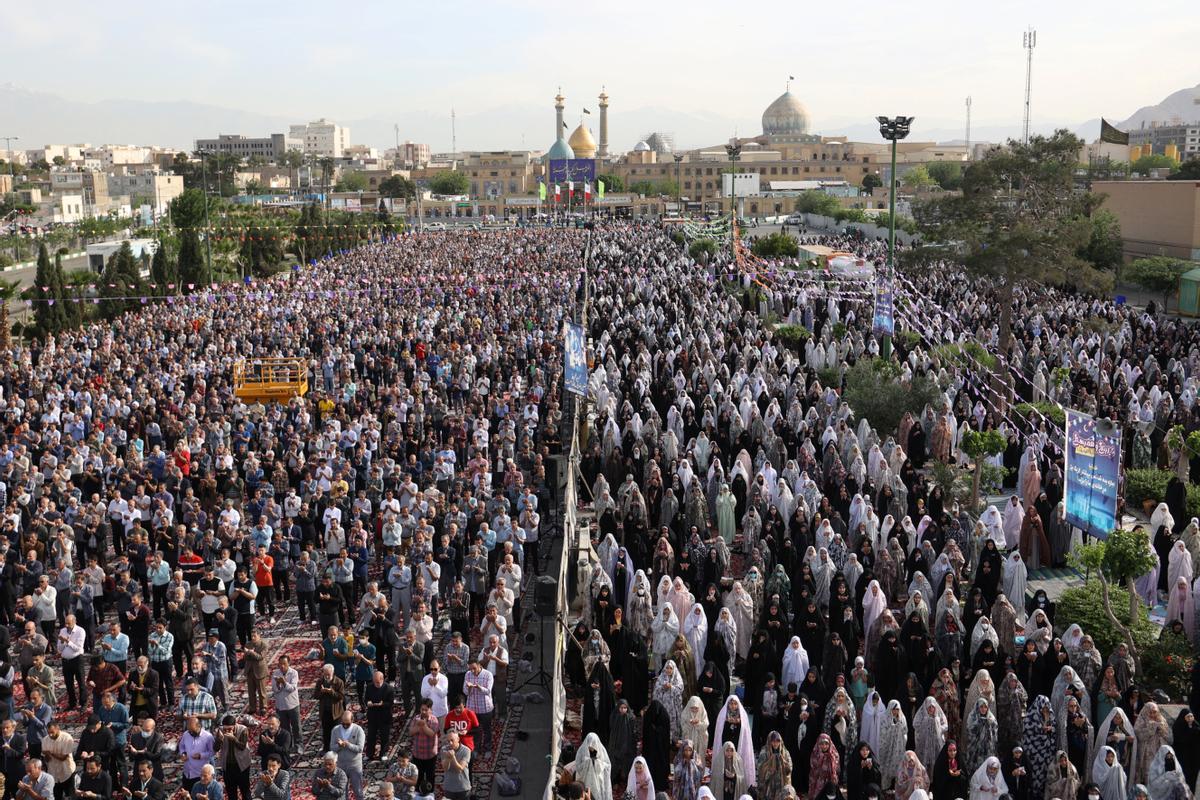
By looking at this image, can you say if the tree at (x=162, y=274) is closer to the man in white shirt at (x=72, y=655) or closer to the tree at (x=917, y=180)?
the man in white shirt at (x=72, y=655)

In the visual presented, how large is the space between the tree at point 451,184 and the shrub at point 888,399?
99449mm

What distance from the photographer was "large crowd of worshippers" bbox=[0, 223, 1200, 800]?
8.14m

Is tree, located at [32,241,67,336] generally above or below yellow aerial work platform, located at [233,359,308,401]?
above

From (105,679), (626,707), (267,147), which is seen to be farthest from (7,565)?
(267,147)

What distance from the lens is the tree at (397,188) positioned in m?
110

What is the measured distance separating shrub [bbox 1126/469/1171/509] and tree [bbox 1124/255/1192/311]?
1996 cm

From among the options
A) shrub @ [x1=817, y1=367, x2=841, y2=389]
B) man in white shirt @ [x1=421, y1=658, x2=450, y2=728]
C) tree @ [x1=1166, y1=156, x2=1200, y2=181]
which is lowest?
man in white shirt @ [x1=421, y1=658, x2=450, y2=728]

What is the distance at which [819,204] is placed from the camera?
81.1 m

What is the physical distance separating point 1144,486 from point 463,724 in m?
10.0

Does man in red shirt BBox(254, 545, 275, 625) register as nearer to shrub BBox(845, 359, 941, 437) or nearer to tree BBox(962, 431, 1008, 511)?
tree BBox(962, 431, 1008, 511)

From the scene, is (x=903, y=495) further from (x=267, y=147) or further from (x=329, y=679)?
(x=267, y=147)

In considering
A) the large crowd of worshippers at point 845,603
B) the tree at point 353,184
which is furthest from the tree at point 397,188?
the large crowd of worshippers at point 845,603

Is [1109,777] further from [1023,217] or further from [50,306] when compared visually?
[50,306]

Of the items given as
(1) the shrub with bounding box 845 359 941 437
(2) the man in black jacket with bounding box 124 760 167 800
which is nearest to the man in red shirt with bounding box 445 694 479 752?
(2) the man in black jacket with bounding box 124 760 167 800
